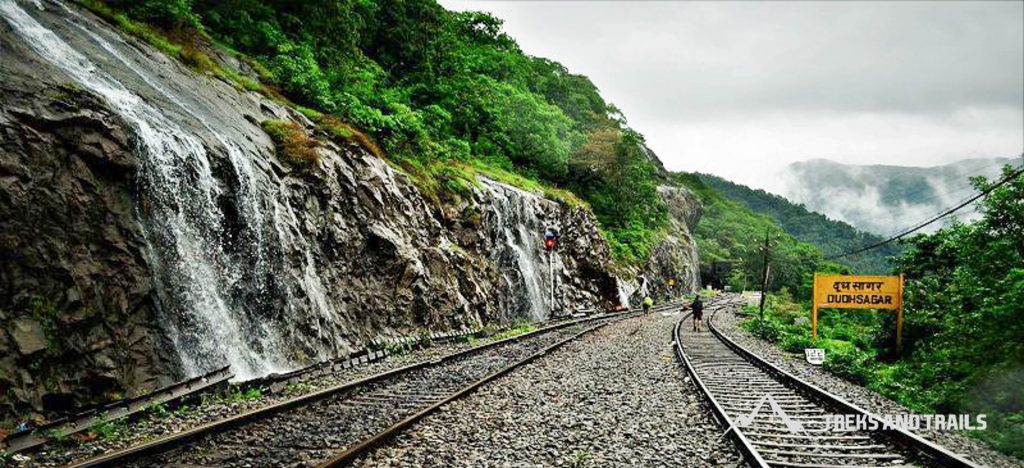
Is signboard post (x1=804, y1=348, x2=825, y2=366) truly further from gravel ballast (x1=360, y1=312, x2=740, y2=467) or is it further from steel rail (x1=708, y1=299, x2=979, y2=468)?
gravel ballast (x1=360, y1=312, x2=740, y2=467)

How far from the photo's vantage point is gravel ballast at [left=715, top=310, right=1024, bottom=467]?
5.77m

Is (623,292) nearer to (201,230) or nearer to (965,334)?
(965,334)

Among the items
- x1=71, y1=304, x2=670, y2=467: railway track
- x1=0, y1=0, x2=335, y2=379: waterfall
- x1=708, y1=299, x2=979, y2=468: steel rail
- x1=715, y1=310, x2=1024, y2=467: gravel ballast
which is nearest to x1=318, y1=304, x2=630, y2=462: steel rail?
x1=71, y1=304, x2=670, y2=467: railway track

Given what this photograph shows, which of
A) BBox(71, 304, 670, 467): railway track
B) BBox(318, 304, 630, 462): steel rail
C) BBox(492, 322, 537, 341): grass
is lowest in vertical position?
BBox(492, 322, 537, 341): grass

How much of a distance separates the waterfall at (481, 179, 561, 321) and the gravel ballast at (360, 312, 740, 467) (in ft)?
45.6

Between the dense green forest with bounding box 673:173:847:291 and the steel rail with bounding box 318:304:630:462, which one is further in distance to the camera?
the dense green forest with bounding box 673:173:847:291

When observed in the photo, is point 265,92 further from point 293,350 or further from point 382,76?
point 382,76

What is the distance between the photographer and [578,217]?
35.6m

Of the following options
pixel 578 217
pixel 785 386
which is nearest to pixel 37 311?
pixel 785 386

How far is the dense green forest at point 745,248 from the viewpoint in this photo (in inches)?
3164

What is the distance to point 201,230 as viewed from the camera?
10.2m

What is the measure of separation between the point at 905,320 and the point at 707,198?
119 m

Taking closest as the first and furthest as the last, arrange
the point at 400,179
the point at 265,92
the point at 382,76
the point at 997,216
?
the point at 997,216, the point at 265,92, the point at 400,179, the point at 382,76

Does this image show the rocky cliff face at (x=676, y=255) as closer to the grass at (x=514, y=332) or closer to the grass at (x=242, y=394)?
the grass at (x=514, y=332)
